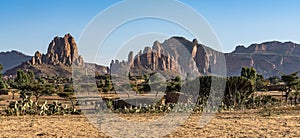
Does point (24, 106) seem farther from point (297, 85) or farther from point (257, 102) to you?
point (297, 85)

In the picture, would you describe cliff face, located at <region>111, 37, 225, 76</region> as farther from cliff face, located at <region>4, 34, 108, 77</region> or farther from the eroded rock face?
the eroded rock face

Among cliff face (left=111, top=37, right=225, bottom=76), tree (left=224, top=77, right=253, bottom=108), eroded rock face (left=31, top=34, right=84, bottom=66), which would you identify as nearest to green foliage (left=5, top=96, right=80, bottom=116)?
cliff face (left=111, top=37, right=225, bottom=76)

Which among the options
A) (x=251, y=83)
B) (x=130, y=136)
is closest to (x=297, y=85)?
(x=251, y=83)

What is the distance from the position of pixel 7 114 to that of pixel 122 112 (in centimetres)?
855

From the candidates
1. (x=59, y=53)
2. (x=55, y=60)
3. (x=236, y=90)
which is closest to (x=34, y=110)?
(x=236, y=90)

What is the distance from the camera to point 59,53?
146 meters

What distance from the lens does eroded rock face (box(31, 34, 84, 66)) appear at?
136 metres

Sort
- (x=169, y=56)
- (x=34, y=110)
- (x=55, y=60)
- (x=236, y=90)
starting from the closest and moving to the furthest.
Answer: (x=169, y=56) < (x=34, y=110) < (x=236, y=90) < (x=55, y=60)

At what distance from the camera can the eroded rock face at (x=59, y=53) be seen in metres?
136

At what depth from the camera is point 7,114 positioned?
27625mm

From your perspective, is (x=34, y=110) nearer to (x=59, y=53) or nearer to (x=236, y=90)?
(x=236, y=90)

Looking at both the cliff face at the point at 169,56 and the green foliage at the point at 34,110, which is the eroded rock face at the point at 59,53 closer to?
the cliff face at the point at 169,56

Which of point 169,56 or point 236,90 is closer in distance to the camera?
point 169,56

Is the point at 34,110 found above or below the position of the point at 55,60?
below
